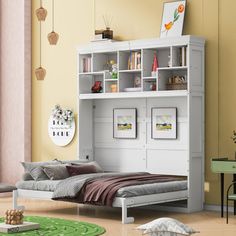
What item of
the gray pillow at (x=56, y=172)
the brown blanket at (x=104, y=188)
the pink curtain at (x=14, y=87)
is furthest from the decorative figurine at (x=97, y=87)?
the pink curtain at (x=14, y=87)

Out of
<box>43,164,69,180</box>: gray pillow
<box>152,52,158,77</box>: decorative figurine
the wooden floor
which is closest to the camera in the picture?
the wooden floor

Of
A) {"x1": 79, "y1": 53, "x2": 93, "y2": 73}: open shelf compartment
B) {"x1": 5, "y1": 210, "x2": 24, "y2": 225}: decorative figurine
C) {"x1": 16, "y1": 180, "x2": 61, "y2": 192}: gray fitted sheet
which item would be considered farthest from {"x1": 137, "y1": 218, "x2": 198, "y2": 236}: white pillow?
{"x1": 79, "y1": 53, "x2": 93, "y2": 73}: open shelf compartment

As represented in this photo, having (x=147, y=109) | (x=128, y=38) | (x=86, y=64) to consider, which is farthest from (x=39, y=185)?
(x=128, y=38)

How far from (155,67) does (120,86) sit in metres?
0.55

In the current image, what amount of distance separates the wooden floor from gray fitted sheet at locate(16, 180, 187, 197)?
0.31 meters

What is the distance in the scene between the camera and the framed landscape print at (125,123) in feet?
28.8

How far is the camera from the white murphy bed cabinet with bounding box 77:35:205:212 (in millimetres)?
8000

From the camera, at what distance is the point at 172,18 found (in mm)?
8430

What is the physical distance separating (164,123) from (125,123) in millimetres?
644

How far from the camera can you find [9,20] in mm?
10461

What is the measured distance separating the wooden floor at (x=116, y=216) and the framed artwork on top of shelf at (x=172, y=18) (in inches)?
89.9

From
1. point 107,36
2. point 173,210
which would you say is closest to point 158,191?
point 173,210

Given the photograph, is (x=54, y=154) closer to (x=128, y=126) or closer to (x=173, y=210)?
(x=128, y=126)

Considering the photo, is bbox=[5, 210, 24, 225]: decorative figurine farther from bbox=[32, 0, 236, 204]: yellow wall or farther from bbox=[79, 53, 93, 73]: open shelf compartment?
bbox=[79, 53, 93, 73]: open shelf compartment
